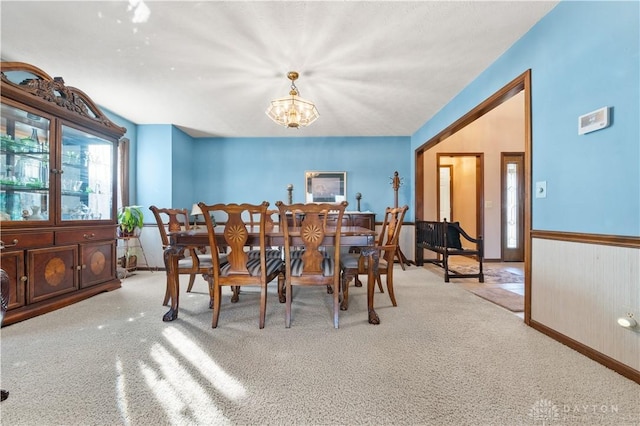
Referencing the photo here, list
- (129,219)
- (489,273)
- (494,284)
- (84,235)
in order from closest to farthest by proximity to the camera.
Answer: (84,235) < (494,284) < (129,219) < (489,273)

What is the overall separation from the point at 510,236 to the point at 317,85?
476 cm

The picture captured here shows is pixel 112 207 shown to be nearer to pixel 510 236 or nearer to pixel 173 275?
pixel 173 275

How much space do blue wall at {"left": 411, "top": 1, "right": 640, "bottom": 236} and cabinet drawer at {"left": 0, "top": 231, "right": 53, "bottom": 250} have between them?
4.31 metres

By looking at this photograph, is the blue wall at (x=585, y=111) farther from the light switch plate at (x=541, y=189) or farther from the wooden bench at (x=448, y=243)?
the wooden bench at (x=448, y=243)

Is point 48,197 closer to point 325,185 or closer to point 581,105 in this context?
point 325,185

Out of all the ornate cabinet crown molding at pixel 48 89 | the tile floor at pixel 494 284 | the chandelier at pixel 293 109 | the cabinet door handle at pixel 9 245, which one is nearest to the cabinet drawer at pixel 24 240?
the cabinet door handle at pixel 9 245

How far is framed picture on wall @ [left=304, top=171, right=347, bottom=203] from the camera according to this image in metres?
4.94

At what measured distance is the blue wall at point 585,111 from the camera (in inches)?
54.2

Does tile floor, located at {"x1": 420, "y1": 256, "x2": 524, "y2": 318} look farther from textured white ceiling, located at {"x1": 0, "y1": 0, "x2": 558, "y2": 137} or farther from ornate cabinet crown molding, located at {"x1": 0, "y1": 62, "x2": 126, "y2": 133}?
ornate cabinet crown molding, located at {"x1": 0, "y1": 62, "x2": 126, "y2": 133}

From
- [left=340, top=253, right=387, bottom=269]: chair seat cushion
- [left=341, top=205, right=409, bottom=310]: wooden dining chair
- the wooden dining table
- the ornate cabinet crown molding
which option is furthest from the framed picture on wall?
the ornate cabinet crown molding

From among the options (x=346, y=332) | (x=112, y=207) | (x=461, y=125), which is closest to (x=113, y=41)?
(x=112, y=207)

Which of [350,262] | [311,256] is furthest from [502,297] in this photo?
[311,256]

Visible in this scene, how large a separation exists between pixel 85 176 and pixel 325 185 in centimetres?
354

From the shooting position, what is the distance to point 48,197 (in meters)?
2.39
